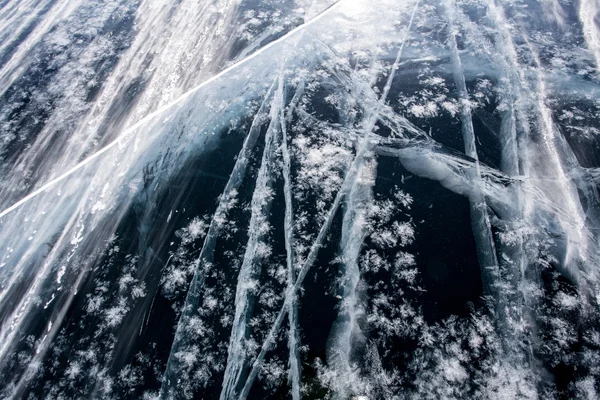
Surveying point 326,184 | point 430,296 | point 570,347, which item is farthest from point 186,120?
point 570,347

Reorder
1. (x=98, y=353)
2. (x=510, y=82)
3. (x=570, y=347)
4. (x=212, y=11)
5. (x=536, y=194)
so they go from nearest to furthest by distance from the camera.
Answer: (x=570, y=347), (x=98, y=353), (x=536, y=194), (x=510, y=82), (x=212, y=11)

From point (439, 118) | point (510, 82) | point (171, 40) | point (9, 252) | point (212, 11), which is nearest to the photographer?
point (9, 252)

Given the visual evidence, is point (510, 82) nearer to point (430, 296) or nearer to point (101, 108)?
point (430, 296)

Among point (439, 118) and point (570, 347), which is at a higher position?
point (439, 118)

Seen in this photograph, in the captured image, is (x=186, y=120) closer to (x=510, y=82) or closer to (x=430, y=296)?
(x=430, y=296)

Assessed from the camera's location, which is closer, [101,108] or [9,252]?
[9,252]

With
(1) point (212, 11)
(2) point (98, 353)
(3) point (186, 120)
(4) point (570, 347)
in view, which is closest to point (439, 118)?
(4) point (570, 347)

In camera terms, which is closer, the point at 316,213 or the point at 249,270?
the point at 249,270

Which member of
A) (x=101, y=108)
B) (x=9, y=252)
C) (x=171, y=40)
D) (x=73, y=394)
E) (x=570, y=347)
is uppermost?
(x=171, y=40)
